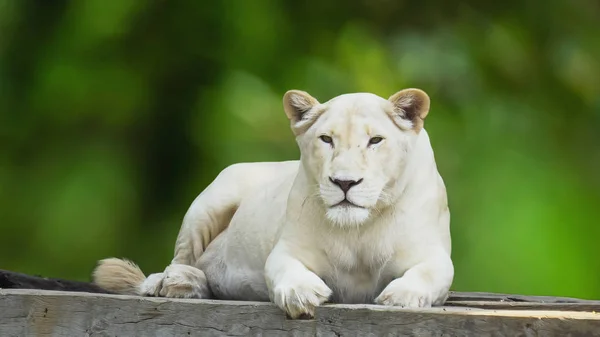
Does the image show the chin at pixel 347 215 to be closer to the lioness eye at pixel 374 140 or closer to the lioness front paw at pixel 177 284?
the lioness eye at pixel 374 140

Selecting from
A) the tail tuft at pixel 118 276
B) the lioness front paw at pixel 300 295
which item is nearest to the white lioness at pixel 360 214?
the lioness front paw at pixel 300 295

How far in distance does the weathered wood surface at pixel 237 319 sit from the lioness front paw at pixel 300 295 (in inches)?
1.1

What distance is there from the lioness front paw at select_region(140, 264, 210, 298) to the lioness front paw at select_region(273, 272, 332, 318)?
63cm

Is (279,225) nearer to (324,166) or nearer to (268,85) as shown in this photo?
(324,166)

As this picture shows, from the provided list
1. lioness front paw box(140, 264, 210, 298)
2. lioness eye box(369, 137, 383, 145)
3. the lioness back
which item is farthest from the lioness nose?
lioness front paw box(140, 264, 210, 298)

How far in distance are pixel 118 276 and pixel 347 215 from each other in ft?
3.94

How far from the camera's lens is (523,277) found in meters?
5.87

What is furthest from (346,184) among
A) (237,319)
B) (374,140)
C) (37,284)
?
(37,284)

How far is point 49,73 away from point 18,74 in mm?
229

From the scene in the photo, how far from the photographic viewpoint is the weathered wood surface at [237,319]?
2662 millimetres

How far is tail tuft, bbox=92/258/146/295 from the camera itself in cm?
388

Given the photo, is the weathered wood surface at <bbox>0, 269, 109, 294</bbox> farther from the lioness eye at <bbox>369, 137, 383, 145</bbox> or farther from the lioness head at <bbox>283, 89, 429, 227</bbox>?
the lioness eye at <bbox>369, 137, 383, 145</bbox>

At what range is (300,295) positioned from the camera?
9.51 ft

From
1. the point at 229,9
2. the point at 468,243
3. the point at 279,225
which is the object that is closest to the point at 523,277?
the point at 468,243
